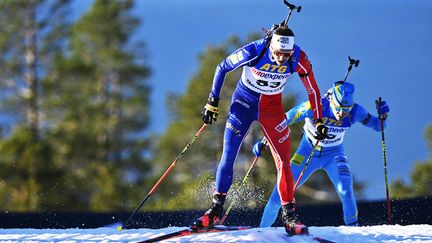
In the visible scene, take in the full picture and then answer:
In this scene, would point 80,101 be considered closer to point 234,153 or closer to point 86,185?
point 86,185

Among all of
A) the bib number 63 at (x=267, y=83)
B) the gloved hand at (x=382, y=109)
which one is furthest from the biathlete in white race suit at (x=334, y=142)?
the bib number 63 at (x=267, y=83)

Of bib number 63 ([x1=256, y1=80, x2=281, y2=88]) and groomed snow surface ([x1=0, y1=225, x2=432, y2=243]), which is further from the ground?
bib number 63 ([x1=256, y1=80, x2=281, y2=88])

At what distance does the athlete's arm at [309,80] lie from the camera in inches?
309

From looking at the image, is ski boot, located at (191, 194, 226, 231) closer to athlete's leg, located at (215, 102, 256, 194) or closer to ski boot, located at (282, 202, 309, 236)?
Result: athlete's leg, located at (215, 102, 256, 194)

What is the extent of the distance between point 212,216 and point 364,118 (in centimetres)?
279

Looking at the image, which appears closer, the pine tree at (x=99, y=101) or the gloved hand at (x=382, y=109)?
the gloved hand at (x=382, y=109)

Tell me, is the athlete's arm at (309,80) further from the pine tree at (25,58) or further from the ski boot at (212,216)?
the pine tree at (25,58)

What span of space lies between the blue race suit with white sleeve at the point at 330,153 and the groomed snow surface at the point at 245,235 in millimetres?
1041

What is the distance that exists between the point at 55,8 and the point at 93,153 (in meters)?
5.15

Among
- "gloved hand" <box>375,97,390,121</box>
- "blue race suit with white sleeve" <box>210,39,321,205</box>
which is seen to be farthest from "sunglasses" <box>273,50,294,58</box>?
"gloved hand" <box>375,97,390,121</box>

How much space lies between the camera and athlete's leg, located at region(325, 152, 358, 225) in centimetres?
938

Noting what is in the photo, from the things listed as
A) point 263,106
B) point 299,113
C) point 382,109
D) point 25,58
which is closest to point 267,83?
point 263,106

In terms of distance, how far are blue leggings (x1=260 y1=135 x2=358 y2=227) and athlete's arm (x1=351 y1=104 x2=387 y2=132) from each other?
0.40 m

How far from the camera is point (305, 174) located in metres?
9.61
